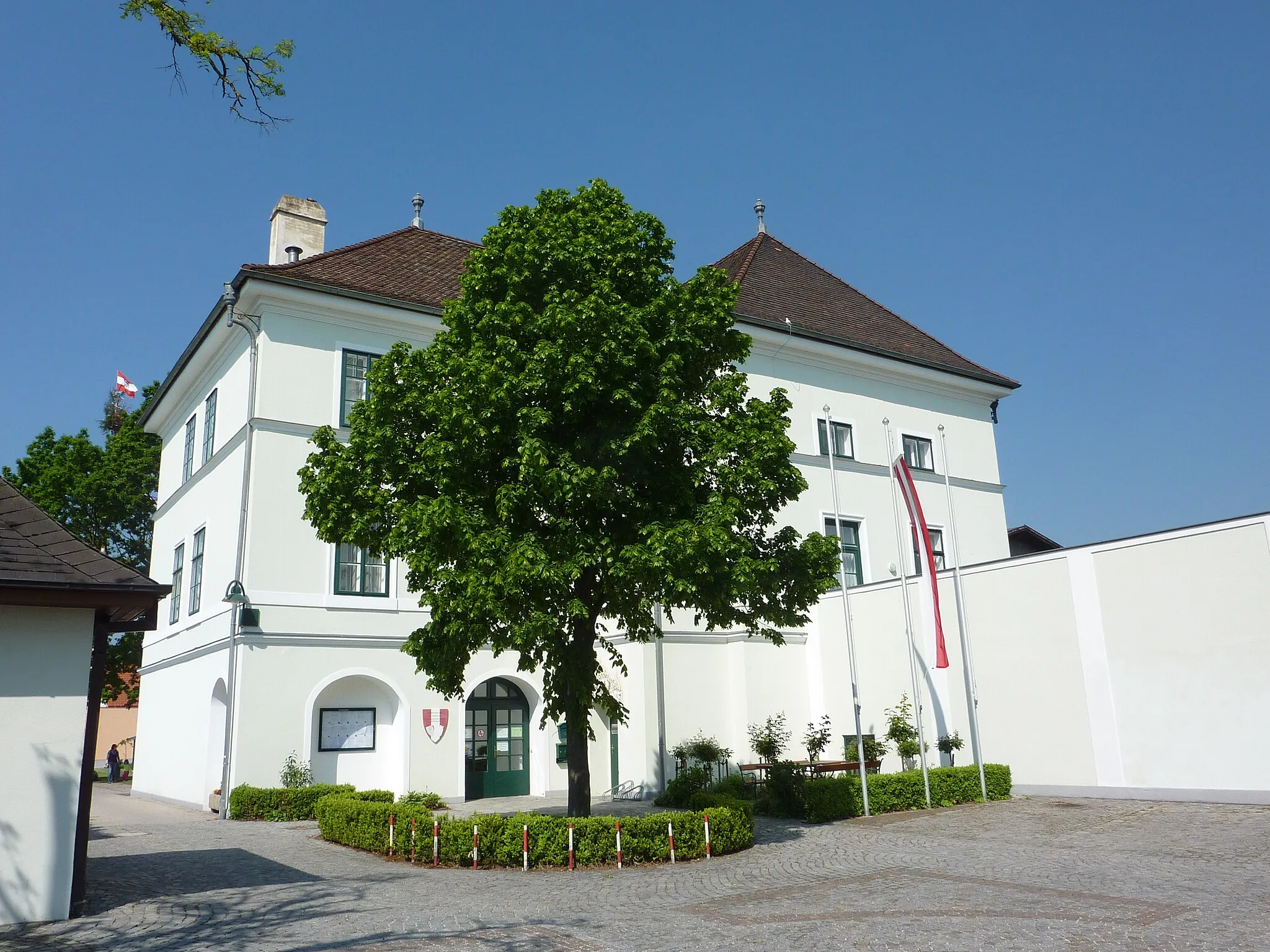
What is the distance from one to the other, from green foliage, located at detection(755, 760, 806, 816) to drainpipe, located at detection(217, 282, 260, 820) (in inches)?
419

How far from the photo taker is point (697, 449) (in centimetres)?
1408

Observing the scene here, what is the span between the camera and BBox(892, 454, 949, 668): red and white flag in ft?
62.1

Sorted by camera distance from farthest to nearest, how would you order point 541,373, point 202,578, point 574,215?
point 202,578
point 574,215
point 541,373

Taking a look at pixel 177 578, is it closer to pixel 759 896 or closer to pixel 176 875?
pixel 176 875

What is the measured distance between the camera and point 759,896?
35.5 ft

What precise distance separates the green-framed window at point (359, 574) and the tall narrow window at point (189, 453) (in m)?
7.35

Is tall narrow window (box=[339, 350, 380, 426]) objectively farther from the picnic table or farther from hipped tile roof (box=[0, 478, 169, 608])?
hipped tile roof (box=[0, 478, 169, 608])

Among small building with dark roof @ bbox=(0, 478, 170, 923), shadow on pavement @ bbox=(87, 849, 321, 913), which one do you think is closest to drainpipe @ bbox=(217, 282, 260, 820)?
shadow on pavement @ bbox=(87, 849, 321, 913)

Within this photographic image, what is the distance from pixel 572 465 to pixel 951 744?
1172 centimetres

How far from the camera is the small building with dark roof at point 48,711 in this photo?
9.34 meters

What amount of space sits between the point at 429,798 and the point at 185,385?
14.4 metres

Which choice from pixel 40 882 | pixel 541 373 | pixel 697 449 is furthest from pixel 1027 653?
pixel 40 882

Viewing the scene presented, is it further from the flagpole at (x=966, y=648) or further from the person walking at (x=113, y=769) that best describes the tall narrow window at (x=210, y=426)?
the person walking at (x=113, y=769)

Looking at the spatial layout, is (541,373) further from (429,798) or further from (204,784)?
(204,784)
